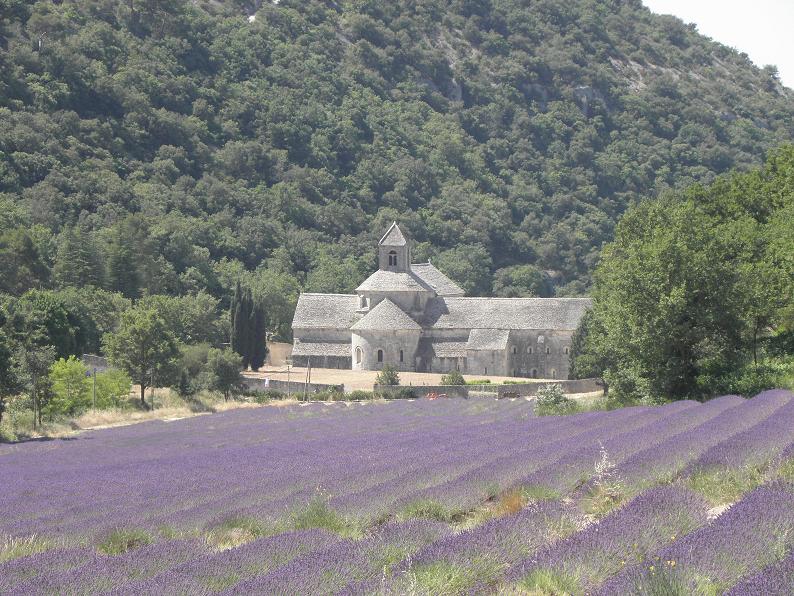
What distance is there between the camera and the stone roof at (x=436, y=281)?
86562 millimetres

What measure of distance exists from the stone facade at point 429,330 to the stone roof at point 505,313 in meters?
0.07

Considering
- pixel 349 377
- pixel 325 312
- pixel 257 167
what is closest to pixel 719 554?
pixel 349 377

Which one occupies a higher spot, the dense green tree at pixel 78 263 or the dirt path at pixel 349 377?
the dense green tree at pixel 78 263

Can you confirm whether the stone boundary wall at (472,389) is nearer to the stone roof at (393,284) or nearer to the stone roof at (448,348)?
the stone roof at (448,348)

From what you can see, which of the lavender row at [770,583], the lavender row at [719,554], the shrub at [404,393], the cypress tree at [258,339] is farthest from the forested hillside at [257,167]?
the lavender row at [770,583]

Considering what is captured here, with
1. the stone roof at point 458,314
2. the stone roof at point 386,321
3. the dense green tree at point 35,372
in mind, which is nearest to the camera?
the dense green tree at point 35,372

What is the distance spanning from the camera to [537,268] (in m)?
147

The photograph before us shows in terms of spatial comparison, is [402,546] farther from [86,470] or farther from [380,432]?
[380,432]

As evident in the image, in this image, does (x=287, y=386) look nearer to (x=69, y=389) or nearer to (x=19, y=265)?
(x=69, y=389)

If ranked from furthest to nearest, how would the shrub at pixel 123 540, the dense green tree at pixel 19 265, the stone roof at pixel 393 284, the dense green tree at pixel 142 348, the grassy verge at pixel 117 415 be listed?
1. the stone roof at pixel 393 284
2. the dense green tree at pixel 19 265
3. the dense green tree at pixel 142 348
4. the grassy verge at pixel 117 415
5. the shrub at pixel 123 540

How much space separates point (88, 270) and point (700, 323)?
6243cm

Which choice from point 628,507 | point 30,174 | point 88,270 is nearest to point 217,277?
point 88,270

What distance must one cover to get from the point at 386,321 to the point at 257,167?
77.6 metres

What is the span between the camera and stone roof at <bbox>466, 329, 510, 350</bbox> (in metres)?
74.7
